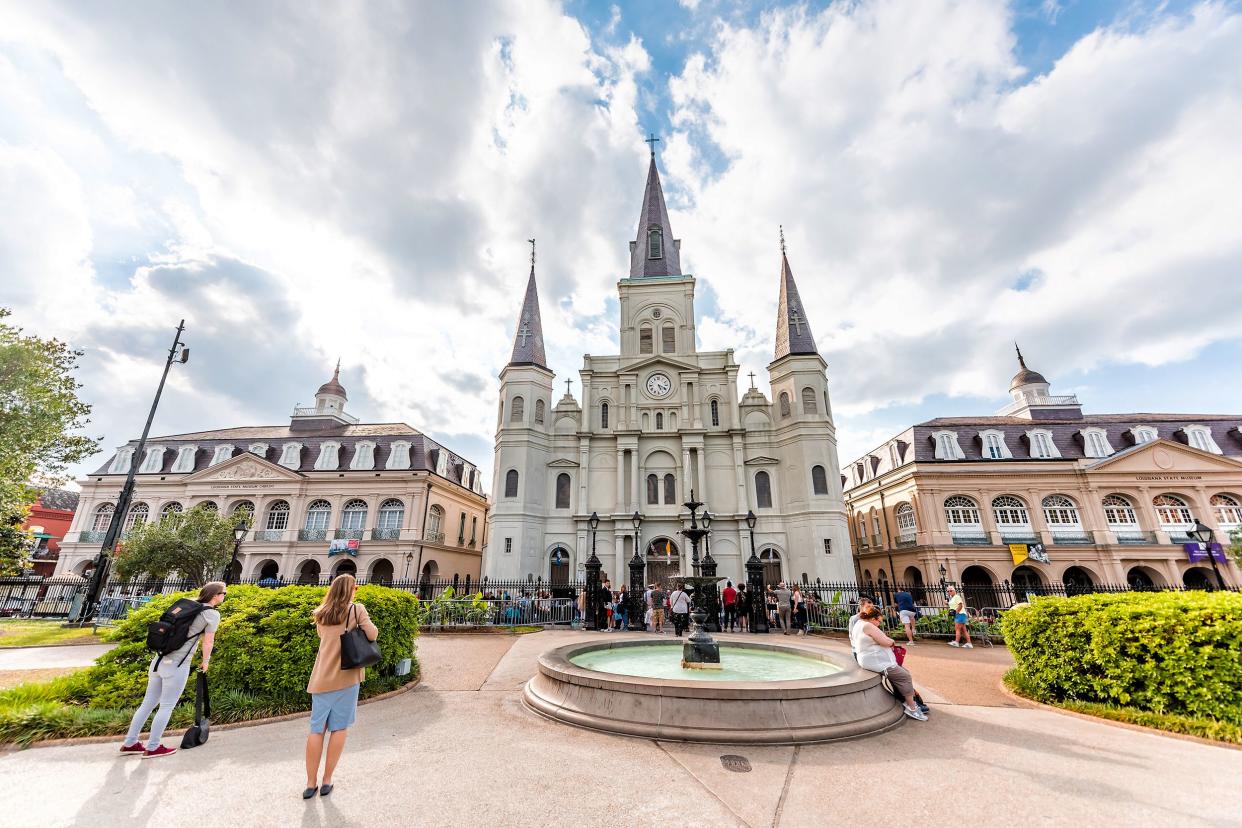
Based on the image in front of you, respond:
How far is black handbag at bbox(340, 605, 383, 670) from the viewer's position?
4223 mm

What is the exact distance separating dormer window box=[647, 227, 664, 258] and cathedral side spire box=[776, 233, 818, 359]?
9.38 m

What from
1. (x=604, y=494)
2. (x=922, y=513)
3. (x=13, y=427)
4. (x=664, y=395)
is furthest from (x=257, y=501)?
(x=922, y=513)

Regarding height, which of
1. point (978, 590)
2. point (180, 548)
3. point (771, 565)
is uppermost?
point (180, 548)

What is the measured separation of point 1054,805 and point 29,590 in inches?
1788

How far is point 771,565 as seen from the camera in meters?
28.4

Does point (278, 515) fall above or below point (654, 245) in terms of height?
below

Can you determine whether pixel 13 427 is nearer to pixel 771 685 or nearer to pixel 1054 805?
pixel 771 685

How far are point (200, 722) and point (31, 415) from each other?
19.8 metres

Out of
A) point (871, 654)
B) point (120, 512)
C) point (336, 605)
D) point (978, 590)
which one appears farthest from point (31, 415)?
point (978, 590)

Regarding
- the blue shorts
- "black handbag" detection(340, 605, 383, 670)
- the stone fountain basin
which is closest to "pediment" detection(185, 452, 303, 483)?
the stone fountain basin

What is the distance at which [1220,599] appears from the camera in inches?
272

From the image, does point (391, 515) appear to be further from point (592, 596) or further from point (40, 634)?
point (592, 596)

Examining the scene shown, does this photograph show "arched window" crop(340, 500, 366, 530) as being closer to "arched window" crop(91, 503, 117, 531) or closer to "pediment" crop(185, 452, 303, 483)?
"pediment" crop(185, 452, 303, 483)

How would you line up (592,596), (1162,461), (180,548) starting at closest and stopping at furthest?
(592,596)
(180,548)
(1162,461)
